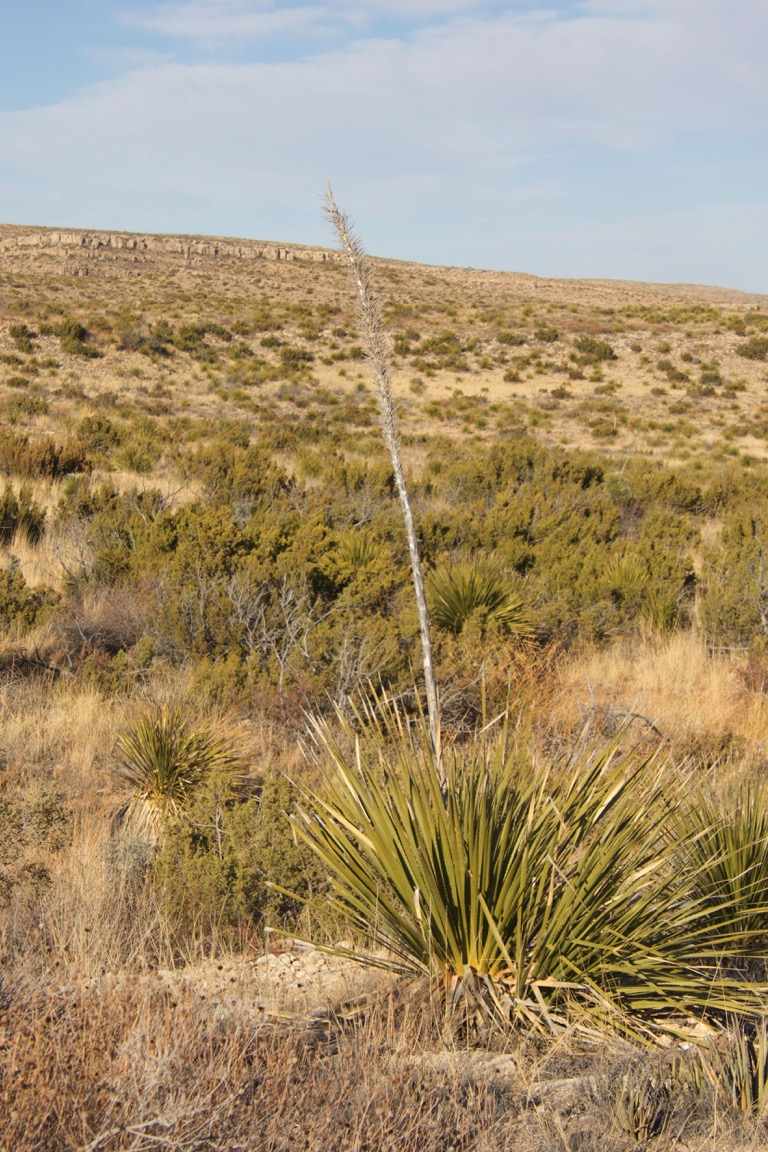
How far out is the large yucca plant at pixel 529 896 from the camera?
2439 mm

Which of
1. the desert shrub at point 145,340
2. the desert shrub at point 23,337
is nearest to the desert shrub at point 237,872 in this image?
the desert shrub at point 23,337

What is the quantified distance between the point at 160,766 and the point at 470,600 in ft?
10.3

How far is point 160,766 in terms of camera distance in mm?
4152

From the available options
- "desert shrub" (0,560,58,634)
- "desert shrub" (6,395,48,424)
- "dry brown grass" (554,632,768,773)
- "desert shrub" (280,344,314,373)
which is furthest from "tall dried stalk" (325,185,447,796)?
"desert shrub" (280,344,314,373)

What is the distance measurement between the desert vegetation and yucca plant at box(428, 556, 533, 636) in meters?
0.03

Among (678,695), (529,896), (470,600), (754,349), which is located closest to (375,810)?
(529,896)

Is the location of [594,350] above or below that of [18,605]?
above

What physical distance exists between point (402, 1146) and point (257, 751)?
10.1 feet

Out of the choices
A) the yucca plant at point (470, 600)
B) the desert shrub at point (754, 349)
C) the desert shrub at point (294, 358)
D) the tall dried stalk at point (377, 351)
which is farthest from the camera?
the desert shrub at point (754, 349)

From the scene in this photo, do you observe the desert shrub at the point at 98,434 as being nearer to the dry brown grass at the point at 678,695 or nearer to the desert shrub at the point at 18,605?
the desert shrub at the point at 18,605

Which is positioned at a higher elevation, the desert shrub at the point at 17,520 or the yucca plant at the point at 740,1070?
the yucca plant at the point at 740,1070

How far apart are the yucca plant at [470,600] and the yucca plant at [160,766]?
8.78ft

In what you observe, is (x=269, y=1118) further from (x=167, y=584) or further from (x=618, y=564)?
(x=618, y=564)

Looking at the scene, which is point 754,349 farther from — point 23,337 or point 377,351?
point 377,351
